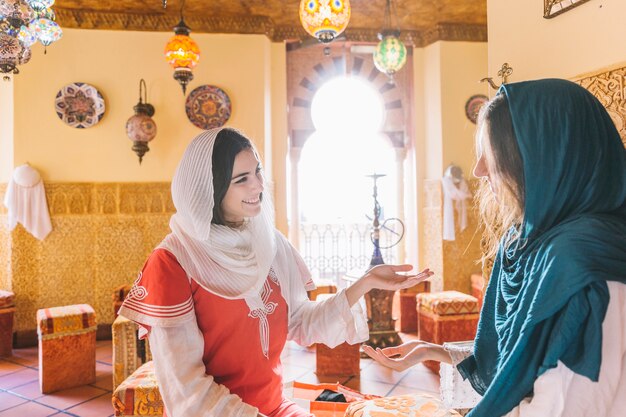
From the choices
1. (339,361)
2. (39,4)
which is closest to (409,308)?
(339,361)

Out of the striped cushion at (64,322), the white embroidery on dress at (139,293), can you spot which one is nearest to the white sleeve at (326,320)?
the white embroidery on dress at (139,293)

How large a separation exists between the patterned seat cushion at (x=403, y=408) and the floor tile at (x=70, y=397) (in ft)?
8.42

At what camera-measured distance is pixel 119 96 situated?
197 inches

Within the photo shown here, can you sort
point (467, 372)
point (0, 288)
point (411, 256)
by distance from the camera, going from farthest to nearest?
point (411, 256), point (0, 288), point (467, 372)

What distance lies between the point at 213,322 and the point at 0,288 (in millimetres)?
4661

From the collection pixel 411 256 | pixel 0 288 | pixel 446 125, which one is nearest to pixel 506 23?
pixel 446 125

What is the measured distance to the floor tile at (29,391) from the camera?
3369 millimetres

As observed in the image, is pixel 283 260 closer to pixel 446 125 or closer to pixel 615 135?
pixel 615 135

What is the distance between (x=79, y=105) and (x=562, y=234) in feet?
17.3

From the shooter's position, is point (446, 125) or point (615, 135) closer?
point (615, 135)

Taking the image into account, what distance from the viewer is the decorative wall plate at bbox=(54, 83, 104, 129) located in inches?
191

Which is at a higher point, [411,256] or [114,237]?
[114,237]

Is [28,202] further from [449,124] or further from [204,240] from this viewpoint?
[449,124]

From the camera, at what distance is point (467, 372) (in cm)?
128
